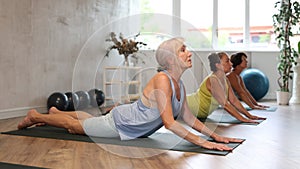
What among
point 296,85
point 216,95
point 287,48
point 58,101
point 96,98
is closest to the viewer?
point 216,95

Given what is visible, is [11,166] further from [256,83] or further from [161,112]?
[256,83]

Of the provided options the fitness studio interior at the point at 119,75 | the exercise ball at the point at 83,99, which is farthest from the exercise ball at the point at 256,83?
the exercise ball at the point at 83,99

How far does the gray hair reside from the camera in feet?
8.02

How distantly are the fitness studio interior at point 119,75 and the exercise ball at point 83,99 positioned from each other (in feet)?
0.05

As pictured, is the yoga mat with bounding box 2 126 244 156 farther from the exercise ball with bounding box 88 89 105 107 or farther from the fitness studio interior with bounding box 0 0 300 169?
the exercise ball with bounding box 88 89 105 107

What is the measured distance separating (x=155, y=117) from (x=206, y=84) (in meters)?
1.46

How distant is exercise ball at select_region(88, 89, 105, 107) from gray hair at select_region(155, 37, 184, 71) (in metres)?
2.53

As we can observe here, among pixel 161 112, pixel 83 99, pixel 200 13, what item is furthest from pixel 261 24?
pixel 161 112

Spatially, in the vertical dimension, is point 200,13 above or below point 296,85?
above

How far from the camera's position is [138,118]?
2611mm

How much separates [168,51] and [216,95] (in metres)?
1.28

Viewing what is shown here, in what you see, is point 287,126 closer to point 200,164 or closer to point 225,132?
point 225,132

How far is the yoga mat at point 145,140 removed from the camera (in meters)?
2.52


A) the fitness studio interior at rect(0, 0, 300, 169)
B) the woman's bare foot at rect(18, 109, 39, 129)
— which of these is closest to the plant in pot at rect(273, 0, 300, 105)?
the fitness studio interior at rect(0, 0, 300, 169)
